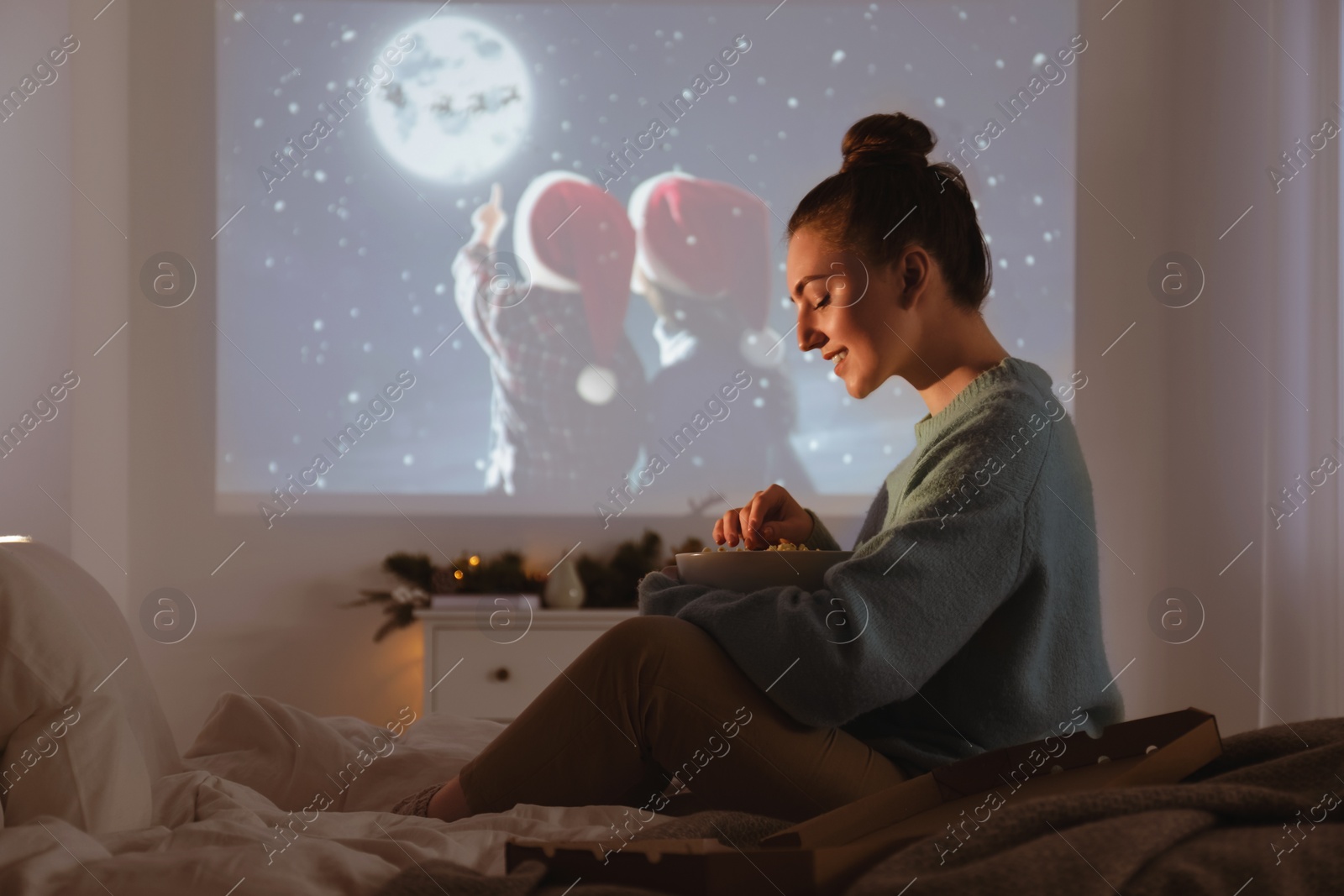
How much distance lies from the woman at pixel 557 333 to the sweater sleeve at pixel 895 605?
212 cm

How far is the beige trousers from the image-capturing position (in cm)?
109

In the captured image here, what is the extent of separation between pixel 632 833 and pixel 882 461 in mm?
2406

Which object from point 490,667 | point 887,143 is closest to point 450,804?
point 887,143

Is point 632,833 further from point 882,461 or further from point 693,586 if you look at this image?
point 882,461

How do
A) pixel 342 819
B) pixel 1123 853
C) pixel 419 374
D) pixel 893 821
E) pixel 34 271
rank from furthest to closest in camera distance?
pixel 419 374, pixel 34 271, pixel 342 819, pixel 893 821, pixel 1123 853

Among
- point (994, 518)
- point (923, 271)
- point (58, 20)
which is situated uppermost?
point (58, 20)

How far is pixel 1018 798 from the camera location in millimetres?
847

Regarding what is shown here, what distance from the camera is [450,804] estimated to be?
1.10 metres

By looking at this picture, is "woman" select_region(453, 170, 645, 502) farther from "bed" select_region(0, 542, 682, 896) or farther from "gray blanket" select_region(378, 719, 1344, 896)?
"gray blanket" select_region(378, 719, 1344, 896)

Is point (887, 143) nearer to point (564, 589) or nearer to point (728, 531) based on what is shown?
point (728, 531)

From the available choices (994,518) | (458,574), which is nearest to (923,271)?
(994,518)

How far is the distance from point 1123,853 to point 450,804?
26.5 inches

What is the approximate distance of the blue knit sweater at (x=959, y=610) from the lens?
1.06m

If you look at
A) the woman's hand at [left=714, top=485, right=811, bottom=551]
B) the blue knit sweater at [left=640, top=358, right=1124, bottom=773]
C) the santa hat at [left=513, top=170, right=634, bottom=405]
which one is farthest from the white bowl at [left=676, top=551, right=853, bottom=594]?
the santa hat at [left=513, top=170, right=634, bottom=405]
